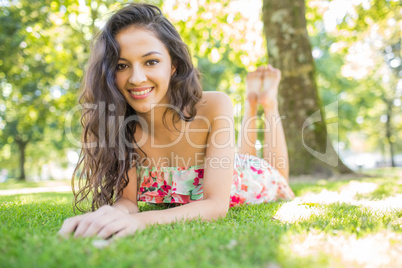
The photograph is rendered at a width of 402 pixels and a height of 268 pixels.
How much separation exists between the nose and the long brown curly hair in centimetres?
18

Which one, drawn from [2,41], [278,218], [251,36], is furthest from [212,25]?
[278,218]

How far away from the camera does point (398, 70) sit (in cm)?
2148

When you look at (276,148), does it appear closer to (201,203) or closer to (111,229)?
(201,203)

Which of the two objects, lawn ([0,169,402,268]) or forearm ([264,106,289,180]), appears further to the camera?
forearm ([264,106,289,180])

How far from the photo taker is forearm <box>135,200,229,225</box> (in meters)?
1.96

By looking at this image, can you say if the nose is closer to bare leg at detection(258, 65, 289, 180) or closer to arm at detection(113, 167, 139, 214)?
arm at detection(113, 167, 139, 214)

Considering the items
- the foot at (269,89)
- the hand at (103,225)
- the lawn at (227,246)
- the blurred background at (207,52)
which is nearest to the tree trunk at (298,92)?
the blurred background at (207,52)

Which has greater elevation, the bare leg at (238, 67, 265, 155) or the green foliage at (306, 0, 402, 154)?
the green foliage at (306, 0, 402, 154)

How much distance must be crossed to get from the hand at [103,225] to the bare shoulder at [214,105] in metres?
1.30

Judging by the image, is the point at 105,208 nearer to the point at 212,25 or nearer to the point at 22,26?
the point at 212,25

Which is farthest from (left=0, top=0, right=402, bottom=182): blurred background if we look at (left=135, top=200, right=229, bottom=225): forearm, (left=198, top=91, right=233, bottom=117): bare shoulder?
(left=135, top=200, right=229, bottom=225): forearm

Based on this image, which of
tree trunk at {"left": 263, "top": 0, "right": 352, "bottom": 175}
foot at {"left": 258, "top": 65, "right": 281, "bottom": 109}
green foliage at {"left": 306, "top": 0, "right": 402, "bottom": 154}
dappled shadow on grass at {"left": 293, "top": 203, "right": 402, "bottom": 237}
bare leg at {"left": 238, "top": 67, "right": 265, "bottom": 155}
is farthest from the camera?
green foliage at {"left": 306, "top": 0, "right": 402, "bottom": 154}

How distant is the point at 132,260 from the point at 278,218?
1270 mm

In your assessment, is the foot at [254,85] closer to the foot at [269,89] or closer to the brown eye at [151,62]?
the foot at [269,89]
